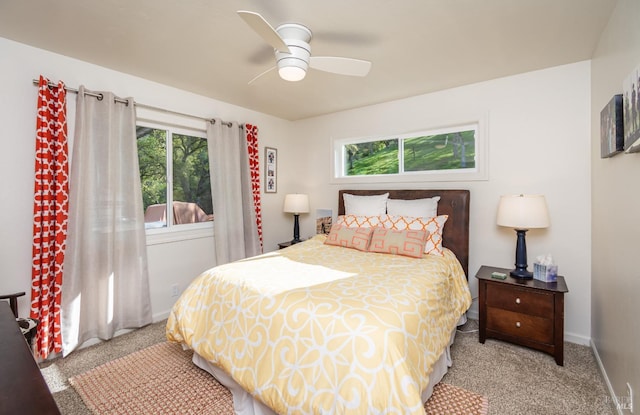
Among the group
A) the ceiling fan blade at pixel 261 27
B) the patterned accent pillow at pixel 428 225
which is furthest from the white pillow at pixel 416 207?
the ceiling fan blade at pixel 261 27

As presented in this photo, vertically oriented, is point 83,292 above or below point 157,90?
below

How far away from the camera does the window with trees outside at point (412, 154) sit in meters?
3.29

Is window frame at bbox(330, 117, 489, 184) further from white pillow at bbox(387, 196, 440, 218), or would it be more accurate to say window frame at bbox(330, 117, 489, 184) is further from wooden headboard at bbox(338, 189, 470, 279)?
white pillow at bbox(387, 196, 440, 218)

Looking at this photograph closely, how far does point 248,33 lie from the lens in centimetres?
213

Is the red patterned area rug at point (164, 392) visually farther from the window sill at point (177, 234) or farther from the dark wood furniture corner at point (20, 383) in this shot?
the window sill at point (177, 234)

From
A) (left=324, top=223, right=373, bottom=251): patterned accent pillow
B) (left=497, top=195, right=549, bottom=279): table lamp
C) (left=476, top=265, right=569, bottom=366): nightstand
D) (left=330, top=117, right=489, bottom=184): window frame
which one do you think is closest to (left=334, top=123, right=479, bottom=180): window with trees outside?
(left=330, top=117, right=489, bottom=184): window frame

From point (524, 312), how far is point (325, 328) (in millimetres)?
1858

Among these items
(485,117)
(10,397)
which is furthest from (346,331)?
(485,117)

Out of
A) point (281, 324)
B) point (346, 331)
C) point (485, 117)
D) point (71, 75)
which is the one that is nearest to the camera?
point (346, 331)

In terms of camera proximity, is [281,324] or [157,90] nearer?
[281,324]

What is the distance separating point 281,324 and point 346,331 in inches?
14.8

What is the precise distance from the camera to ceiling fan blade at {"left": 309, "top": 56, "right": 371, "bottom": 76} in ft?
6.70

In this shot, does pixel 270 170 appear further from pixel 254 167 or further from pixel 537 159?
pixel 537 159

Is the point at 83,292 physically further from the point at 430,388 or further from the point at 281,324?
the point at 430,388
